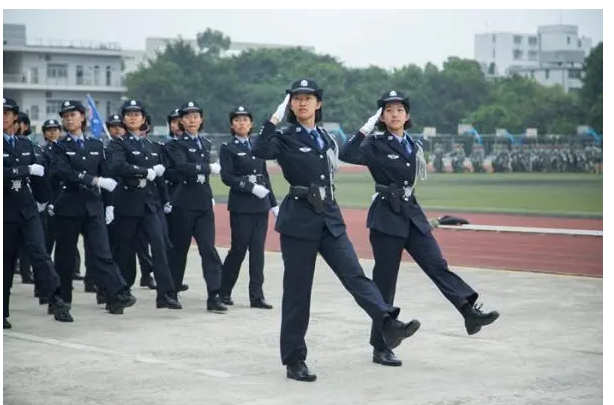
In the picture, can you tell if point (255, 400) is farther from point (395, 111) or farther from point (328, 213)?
point (395, 111)

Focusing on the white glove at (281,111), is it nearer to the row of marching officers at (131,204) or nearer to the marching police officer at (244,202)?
the row of marching officers at (131,204)

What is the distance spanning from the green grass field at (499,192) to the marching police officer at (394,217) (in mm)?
19486

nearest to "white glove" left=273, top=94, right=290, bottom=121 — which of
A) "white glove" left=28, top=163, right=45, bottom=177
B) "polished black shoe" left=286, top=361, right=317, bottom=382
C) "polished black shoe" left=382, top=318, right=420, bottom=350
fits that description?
"polished black shoe" left=382, top=318, right=420, bottom=350

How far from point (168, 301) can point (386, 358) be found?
3.62 meters

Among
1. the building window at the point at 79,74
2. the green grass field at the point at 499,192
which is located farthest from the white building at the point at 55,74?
the green grass field at the point at 499,192

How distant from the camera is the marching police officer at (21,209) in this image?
10492 millimetres

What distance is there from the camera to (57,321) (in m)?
11.0

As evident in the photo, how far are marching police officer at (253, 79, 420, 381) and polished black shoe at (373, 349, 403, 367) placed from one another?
47 centimetres

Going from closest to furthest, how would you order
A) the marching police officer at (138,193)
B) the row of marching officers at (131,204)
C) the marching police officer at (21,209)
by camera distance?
1. the marching police officer at (21,209)
2. the row of marching officers at (131,204)
3. the marching police officer at (138,193)

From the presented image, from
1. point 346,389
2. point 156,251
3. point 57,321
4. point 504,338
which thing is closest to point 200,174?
point 156,251

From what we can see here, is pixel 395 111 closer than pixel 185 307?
Yes

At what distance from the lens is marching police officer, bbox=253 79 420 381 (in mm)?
8445

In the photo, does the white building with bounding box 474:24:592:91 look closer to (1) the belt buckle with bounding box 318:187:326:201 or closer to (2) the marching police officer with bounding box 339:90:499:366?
(2) the marching police officer with bounding box 339:90:499:366

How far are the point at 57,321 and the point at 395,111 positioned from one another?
3789mm
